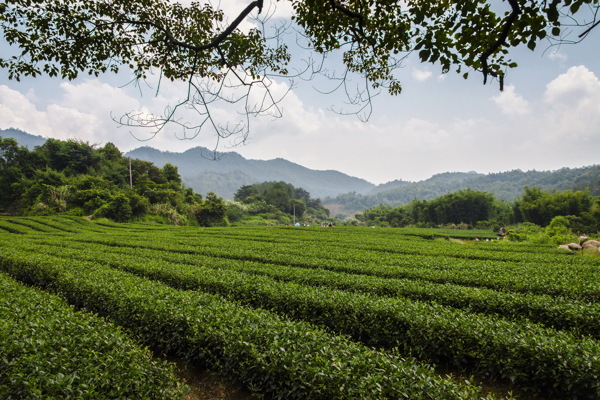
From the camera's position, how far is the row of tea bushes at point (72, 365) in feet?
9.66

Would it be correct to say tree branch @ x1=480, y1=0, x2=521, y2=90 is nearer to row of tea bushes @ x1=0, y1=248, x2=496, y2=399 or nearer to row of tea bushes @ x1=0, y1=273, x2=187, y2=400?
row of tea bushes @ x1=0, y1=248, x2=496, y2=399

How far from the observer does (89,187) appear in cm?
4394

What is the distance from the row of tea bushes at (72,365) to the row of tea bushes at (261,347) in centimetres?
91

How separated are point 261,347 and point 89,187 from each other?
51.3 metres

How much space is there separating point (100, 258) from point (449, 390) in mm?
12704

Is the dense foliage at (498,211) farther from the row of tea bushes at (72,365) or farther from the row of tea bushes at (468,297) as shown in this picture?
the row of tea bushes at (72,365)

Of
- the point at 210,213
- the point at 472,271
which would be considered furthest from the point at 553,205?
the point at 210,213

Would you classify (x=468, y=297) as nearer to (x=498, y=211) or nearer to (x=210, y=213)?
(x=210, y=213)

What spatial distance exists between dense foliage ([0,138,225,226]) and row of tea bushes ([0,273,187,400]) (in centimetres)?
4107

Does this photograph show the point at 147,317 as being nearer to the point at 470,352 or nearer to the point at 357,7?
the point at 470,352

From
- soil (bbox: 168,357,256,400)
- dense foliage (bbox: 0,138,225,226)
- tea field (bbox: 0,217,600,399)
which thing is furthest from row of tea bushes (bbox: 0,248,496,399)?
dense foliage (bbox: 0,138,225,226)

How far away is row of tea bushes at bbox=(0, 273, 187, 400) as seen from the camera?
2945 mm

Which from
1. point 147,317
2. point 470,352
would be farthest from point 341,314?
point 147,317

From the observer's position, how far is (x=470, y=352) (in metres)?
4.66
